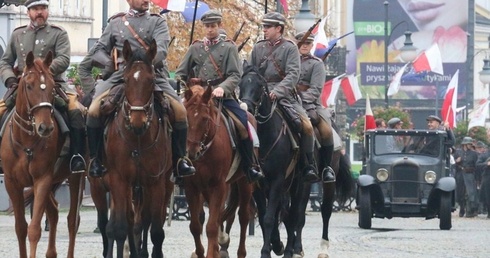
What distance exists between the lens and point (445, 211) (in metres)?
34.2

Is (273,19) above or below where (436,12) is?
below

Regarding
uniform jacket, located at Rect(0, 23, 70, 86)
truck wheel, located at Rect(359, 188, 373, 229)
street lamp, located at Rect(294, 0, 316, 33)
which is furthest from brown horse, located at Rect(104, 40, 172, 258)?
street lamp, located at Rect(294, 0, 316, 33)

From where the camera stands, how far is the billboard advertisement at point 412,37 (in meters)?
120

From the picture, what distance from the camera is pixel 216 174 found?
19.5 meters

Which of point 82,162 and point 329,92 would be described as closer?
point 82,162

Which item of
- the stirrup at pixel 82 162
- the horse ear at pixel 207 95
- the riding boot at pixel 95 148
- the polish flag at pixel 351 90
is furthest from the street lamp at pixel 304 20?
the riding boot at pixel 95 148

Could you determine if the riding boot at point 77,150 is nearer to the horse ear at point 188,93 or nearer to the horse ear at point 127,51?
the horse ear at point 188,93

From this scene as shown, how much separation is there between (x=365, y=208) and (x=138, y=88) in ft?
56.9

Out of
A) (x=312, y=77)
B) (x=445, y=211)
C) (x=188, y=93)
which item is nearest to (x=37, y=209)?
(x=188, y=93)

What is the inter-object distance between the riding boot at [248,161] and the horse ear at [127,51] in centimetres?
291

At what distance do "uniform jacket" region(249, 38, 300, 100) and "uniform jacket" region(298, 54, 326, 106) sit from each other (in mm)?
1239

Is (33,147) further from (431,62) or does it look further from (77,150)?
(431,62)

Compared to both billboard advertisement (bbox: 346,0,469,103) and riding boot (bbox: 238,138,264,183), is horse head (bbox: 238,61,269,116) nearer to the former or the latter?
riding boot (bbox: 238,138,264,183)

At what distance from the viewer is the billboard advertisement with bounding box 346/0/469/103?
120 meters
